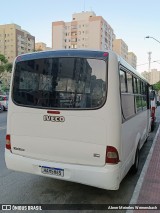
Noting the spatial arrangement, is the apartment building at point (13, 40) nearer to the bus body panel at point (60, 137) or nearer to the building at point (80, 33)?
the building at point (80, 33)

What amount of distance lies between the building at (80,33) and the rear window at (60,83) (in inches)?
3635

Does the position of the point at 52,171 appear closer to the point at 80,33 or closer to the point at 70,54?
the point at 70,54

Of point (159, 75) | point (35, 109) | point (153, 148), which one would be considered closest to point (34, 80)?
point (35, 109)

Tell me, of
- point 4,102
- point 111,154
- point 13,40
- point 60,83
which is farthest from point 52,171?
point 13,40

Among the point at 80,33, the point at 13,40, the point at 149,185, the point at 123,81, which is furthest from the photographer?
the point at 13,40

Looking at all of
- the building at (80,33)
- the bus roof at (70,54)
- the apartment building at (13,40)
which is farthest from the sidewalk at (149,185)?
the apartment building at (13,40)

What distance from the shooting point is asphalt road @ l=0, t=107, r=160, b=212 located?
14.5 feet

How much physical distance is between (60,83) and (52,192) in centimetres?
197

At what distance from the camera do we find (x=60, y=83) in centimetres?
429

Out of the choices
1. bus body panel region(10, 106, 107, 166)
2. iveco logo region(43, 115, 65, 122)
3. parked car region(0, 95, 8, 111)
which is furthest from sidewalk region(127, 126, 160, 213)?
parked car region(0, 95, 8, 111)

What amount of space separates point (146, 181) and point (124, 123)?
1663 mm

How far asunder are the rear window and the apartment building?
329 feet

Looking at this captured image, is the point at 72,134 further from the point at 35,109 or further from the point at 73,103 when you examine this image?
the point at 35,109

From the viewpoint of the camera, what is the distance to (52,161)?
4.35 m
